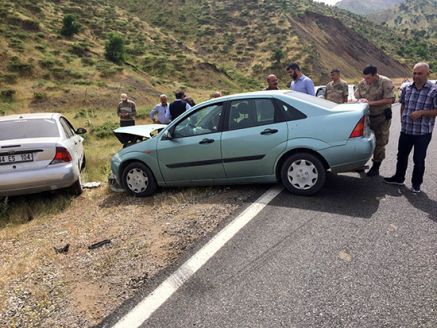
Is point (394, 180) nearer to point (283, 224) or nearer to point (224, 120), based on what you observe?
point (283, 224)

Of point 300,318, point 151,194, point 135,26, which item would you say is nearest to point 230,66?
point 135,26

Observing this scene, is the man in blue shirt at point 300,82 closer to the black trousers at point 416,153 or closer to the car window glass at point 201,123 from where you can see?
Result: the black trousers at point 416,153

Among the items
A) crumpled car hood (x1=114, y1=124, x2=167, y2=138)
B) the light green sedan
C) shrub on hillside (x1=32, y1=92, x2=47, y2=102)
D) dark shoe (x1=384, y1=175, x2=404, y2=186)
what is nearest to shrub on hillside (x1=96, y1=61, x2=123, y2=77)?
shrub on hillside (x1=32, y1=92, x2=47, y2=102)

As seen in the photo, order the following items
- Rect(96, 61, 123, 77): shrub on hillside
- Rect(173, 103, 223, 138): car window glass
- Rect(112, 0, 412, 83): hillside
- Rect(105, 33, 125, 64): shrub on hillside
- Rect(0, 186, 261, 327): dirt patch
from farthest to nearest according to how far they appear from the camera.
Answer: Rect(112, 0, 412, 83): hillside
Rect(105, 33, 125, 64): shrub on hillside
Rect(96, 61, 123, 77): shrub on hillside
Rect(173, 103, 223, 138): car window glass
Rect(0, 186, 261, 327): dirt patch

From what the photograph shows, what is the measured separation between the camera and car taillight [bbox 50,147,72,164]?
6.41 metres

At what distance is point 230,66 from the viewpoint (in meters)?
51.6

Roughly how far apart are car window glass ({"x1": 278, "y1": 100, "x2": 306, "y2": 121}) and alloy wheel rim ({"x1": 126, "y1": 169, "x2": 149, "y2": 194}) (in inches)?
96.2

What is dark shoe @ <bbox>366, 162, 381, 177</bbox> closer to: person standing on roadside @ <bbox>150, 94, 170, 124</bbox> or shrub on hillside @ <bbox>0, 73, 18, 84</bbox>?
person standing on roadside @ <bbox>150, 94, 170, 124</bbox>

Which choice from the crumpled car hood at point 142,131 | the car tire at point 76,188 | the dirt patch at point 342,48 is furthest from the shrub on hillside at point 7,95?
the dirt patch at point 342,48

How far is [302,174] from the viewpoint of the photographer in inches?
206

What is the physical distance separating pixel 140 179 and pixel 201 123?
141 centimetres

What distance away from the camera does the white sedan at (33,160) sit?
619cm

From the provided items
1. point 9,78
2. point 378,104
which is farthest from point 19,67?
point 378,104

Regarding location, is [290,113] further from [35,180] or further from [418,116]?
[35,180]
